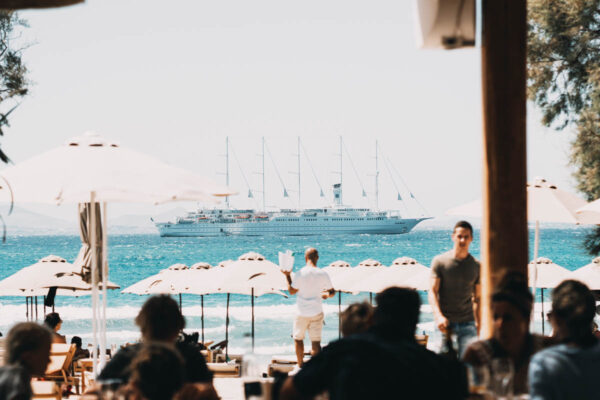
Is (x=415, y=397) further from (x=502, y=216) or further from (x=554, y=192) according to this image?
(x=554, y=192)

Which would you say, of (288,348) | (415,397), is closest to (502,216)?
(415,397)

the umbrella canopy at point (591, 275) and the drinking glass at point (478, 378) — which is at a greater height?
the drinking glass at point (478, 378)

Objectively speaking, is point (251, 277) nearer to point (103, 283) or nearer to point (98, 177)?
point (103, 283)

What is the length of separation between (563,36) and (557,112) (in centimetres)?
111

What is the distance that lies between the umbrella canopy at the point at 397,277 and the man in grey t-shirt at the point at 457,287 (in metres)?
5.97

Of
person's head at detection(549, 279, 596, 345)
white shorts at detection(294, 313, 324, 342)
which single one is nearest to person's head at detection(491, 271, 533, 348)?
person's head at detection(549, 279, 596, 345)

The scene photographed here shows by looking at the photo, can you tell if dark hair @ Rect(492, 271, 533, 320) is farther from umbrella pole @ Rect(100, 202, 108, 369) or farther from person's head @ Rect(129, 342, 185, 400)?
umbrella pole @ Rect(100, 202, 108, 369)

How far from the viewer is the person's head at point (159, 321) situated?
3121 mm

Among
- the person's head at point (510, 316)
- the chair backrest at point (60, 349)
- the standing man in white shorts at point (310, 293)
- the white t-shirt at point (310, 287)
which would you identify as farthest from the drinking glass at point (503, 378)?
the chair backrest at point (60, 349)

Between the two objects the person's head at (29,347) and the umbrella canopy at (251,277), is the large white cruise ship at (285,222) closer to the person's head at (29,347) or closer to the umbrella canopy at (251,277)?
the umbrella canopy at (251,277)

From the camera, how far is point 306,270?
827cm

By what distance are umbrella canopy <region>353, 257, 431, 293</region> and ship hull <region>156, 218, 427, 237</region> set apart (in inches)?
4093

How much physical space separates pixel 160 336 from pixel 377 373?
101 centimetres

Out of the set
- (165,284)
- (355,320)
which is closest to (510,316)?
(355,320)
